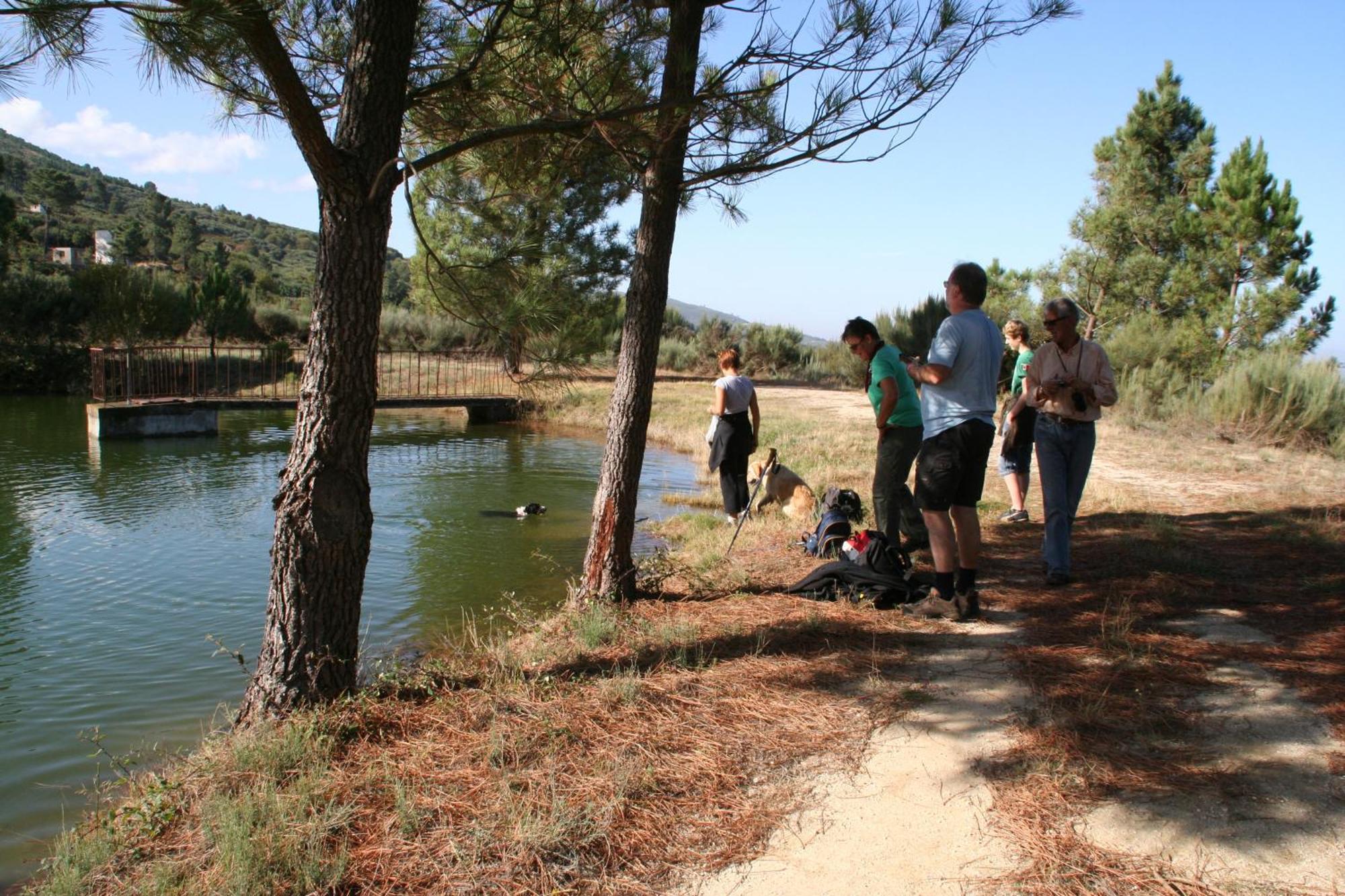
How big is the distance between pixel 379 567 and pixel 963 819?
21.4 feet

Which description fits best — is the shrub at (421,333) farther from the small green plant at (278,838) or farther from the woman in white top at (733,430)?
the small green plant at (278,838)

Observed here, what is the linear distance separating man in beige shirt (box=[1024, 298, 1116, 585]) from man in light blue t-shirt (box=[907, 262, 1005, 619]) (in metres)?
0.80

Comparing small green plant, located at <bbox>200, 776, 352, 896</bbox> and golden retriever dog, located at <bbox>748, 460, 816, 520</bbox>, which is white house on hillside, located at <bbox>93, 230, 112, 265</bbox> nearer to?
golden retriever dog, located at <bbox>748, 460, 816, 520</bbox>

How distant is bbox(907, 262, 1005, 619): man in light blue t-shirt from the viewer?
14.3 ft

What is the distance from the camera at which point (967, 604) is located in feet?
15.1

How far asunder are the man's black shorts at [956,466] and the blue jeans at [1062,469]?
873 millimetres

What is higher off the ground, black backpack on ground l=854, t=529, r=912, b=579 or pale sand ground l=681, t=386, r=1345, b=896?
black backpack on ground l=854, t=529, r=912, b=579

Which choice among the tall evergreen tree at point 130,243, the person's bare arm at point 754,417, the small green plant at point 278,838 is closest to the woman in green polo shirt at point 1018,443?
the person's bare arm at point 754,417

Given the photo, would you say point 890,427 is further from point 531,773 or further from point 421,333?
point 421,333

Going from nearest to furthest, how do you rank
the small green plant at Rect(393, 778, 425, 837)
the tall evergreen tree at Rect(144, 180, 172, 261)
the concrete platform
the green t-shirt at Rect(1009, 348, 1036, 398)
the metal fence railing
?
the small green plant at Rect(393, 778, 425, 837), the green t-shirt at Rect(1009, 348, 1036, 398), the concrete platform, the metal fence railing, the tall evergreen tree at Rect(144, 180, 172, 261)

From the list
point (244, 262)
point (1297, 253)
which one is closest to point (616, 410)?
point (1297, 253)

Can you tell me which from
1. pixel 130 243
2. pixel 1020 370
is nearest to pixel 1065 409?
pixel 1020 370

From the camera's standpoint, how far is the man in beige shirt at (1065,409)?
5.02 meters

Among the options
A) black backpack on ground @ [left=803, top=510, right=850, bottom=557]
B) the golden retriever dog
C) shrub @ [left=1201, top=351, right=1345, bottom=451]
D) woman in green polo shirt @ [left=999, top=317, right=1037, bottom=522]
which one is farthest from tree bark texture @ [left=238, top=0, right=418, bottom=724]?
shrub @ [left=1201, top=351, right=1345, bottom=451]
